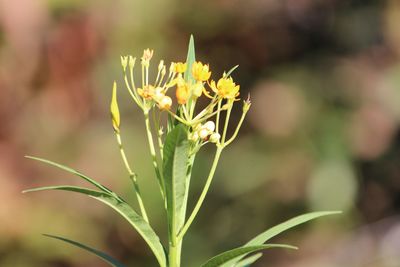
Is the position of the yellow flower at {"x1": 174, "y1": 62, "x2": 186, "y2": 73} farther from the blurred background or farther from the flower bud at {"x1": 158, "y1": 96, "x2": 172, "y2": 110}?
the blurred background

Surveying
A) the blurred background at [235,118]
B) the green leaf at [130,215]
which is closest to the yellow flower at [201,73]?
the green leaf at [130,215]

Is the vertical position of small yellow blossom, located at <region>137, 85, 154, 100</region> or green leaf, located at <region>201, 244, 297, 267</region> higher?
small yellow blossom, located at <region>137, 85, 154, 100</region>

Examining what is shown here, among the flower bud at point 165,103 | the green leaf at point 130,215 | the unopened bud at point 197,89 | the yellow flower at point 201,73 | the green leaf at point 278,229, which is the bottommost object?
Answer: the green leaf at point 278,229

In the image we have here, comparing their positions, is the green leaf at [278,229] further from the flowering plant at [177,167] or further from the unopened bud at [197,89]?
the unopened bud at [197,89]

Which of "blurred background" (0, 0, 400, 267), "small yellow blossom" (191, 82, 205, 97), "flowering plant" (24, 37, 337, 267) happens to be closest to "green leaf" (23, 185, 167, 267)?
"flowering plant" (24, 37, 337, 267)

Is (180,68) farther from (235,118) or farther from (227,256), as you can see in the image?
(235,118)
